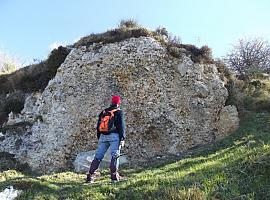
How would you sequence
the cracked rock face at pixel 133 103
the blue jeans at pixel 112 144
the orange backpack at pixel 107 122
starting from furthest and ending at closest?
1. the cracked rock face at pixel 133 103
2. the orange backpack at pixel 107 122
3. the blue jeans at pixel 112 144

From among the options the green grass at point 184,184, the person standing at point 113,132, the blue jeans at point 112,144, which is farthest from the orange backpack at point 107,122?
the green grass at point 184,184

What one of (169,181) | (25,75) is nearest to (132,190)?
(169,181)

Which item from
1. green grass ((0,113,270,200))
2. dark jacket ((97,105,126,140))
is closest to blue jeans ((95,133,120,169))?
dark jacket ((97,105,126,140))

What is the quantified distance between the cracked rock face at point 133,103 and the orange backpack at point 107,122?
4409 mm

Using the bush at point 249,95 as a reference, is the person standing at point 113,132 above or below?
below

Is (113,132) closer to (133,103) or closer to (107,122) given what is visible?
(107,122)

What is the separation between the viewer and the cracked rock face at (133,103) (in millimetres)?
17141

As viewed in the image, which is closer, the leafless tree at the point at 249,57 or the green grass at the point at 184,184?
the green grass at the point at 184,184

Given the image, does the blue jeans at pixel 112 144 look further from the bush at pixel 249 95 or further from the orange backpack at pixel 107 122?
the bush at pixel 249 95

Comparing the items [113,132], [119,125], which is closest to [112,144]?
[113,132]

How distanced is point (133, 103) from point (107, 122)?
6.02m

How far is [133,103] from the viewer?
18.0 metres

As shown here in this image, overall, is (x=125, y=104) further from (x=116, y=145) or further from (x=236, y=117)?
(x=116, y=145)

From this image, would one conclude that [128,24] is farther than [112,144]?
Yes
